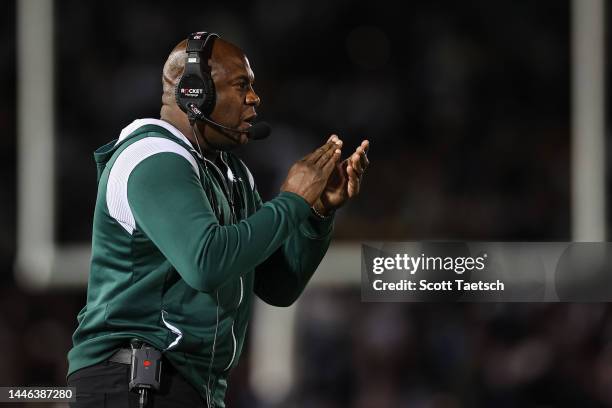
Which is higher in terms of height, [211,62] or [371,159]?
[371,159]

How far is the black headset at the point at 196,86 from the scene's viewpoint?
219 centimetres

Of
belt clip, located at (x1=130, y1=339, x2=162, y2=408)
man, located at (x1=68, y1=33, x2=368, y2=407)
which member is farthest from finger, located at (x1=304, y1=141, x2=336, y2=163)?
belt clip, located at (x1=130, y1=339, x2=162, y2=408)

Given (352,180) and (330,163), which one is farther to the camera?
(352,180)

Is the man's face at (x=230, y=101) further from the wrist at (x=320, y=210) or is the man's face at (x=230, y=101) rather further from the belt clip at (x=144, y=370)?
the belt clip at (x=144, y=370)

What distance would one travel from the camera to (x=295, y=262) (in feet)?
7.96

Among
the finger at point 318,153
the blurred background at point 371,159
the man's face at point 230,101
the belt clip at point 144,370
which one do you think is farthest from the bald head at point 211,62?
the blurred background at point 371,159

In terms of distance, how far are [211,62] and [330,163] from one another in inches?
12.3

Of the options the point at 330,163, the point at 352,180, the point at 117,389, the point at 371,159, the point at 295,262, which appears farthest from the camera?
the point at 371,159

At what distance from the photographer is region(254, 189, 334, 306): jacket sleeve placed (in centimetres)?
239

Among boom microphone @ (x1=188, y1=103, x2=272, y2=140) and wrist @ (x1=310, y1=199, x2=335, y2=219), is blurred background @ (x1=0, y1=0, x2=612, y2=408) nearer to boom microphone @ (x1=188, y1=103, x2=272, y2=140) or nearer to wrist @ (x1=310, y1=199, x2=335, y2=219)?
wrist @ (x1=310, y1=199, x2=335, y2=219)

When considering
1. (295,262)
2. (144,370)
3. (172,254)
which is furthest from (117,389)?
(295,262)

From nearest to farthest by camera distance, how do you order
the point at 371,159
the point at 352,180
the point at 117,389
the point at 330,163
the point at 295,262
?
the point at 117,389
the point at 330,163
the point at 352,180
the point at 295,262
the point at 371,159

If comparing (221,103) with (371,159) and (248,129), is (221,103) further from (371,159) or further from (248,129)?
(371,159)

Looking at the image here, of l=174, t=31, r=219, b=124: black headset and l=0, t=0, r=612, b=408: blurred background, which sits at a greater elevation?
l=0, t=0, r=612, b=408: blurred background
